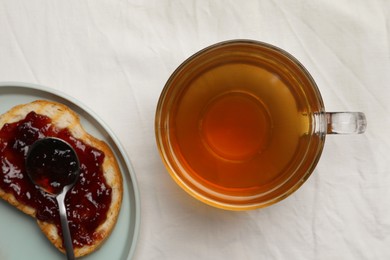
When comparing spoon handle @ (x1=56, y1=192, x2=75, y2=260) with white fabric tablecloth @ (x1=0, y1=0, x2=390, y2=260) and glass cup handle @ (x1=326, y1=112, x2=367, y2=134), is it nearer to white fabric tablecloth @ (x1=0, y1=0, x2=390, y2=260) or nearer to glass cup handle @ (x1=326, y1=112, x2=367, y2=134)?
white fabric tablecloth @ (x1=0, y1=0, x2=390, y2=260)

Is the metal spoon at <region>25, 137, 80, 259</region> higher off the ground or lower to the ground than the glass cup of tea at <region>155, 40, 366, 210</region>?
lower

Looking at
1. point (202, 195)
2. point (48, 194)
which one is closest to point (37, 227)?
point (48, 194)

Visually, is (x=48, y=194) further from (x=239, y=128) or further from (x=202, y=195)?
(x=239, y=128)

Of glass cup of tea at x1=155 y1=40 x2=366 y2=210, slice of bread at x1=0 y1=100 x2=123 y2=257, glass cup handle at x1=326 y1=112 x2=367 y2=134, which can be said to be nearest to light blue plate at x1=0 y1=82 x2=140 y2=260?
slice of bread at x1=0 y1=100 x2=123 y2=257

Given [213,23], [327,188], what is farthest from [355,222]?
[213,23]

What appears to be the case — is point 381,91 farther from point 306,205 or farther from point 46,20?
point 46,20

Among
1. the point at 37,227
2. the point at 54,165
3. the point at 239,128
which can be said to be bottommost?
the point at 37,227
